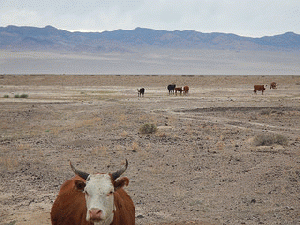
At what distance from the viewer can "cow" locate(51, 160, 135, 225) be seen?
5617 mm

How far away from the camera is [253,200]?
10.7m

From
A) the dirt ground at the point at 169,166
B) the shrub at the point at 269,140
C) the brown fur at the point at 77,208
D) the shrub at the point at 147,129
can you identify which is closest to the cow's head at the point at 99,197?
the brown fur at the point at 77,208

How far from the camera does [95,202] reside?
18.4 ft

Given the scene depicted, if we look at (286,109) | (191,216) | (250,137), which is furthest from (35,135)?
(286,109)

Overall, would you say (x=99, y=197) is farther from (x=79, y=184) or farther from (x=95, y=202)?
(x=79, y=184)

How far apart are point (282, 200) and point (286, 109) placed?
73.5ft

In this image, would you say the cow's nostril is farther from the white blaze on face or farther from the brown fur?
the brown fur

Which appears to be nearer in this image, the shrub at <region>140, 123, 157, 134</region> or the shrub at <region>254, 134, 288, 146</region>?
the shrub at <region>254, 134, 288, 146</region>

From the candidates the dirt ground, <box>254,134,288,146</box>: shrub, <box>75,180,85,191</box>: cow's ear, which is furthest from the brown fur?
<box>254,134,288,146</box>: shrub

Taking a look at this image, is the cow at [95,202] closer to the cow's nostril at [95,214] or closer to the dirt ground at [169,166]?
the cow's nostril at [95,214]

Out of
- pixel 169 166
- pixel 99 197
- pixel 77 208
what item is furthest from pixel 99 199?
pixel 169 166

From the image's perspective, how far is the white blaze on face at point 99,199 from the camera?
545 cm

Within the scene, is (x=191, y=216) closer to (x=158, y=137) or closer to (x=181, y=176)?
(x=181, y=176)

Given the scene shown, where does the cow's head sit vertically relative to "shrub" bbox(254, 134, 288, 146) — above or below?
above
